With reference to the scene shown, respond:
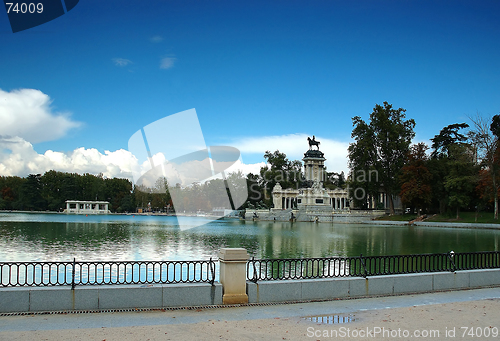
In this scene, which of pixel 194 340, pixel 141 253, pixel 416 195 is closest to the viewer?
pixel 194 340

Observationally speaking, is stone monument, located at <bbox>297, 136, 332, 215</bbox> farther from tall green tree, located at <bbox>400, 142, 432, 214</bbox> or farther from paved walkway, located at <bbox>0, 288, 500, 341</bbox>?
paved walkway, located at <bbox>0, 288, 500, 341</bbox>

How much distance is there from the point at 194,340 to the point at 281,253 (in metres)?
18.7

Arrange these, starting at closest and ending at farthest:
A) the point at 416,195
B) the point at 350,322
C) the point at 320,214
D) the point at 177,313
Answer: the point at 350,322 → the point at 177,313 → the point at 416,195 → the point at 320,214

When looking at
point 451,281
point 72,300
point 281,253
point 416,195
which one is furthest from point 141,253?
point 416,195

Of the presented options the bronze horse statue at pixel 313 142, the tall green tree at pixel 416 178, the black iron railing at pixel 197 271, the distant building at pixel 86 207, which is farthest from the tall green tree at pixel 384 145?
the distant building at pixel 86 207

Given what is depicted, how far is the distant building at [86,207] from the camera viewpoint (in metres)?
146

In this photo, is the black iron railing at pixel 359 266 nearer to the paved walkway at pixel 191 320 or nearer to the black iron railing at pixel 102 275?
the paved walkway at pixel 191 320

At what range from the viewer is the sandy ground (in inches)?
336

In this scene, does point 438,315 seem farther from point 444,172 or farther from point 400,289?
point 444,172

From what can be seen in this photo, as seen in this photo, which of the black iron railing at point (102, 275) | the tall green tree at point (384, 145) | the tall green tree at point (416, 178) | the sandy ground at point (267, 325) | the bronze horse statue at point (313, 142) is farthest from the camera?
the bronze horse statue at point (313, 142)

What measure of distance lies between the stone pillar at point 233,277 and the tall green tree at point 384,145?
66146 millimetres

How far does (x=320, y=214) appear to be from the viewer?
81.5 m

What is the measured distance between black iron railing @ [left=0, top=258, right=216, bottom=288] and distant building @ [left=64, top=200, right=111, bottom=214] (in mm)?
134125

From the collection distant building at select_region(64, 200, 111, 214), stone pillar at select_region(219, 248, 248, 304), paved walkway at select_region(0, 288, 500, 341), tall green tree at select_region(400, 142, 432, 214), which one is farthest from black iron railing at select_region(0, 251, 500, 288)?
distant building at select_region(64, 200, 111, 214)
